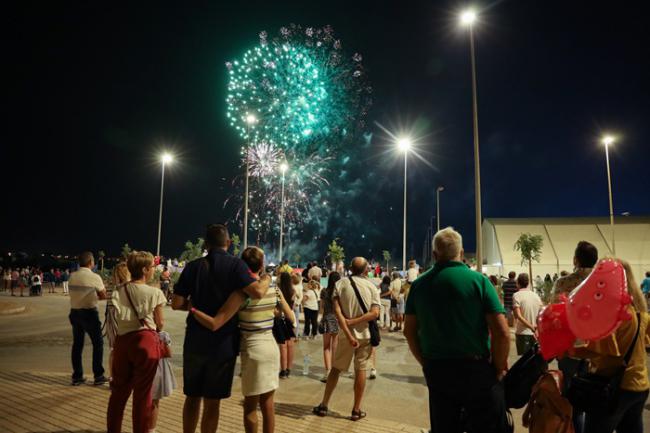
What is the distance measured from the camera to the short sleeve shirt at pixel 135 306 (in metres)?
4.57

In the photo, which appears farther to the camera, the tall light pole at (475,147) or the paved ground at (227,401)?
the tall light pole at (475,147)

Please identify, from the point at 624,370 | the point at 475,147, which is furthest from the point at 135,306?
the point at 475,147

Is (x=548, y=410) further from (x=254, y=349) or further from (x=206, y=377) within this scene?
(x=206, y=377)

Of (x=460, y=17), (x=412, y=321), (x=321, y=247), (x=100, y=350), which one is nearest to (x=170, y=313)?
(x=100, y=350)

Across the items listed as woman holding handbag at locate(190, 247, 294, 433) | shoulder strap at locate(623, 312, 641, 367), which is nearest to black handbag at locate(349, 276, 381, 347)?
woman holding handbag at locate(190, 247, 294, 433)

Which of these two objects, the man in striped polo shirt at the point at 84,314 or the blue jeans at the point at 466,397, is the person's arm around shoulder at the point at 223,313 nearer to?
the blue jeans at the point at 466,397

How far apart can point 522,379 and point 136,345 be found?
3457 mm

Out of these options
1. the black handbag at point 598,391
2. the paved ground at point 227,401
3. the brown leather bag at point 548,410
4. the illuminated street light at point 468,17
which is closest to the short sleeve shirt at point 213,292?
the paved ground at point 227,401

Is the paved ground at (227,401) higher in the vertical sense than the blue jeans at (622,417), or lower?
lower

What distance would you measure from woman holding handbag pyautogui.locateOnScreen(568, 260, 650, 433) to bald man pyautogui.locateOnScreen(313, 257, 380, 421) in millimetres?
2709

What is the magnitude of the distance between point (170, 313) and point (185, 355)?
16.6 m


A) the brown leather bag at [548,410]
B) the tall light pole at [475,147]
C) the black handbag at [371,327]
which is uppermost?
the tall light pole at [475,147]

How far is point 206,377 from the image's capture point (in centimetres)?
387

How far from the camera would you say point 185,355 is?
399 centimetres
